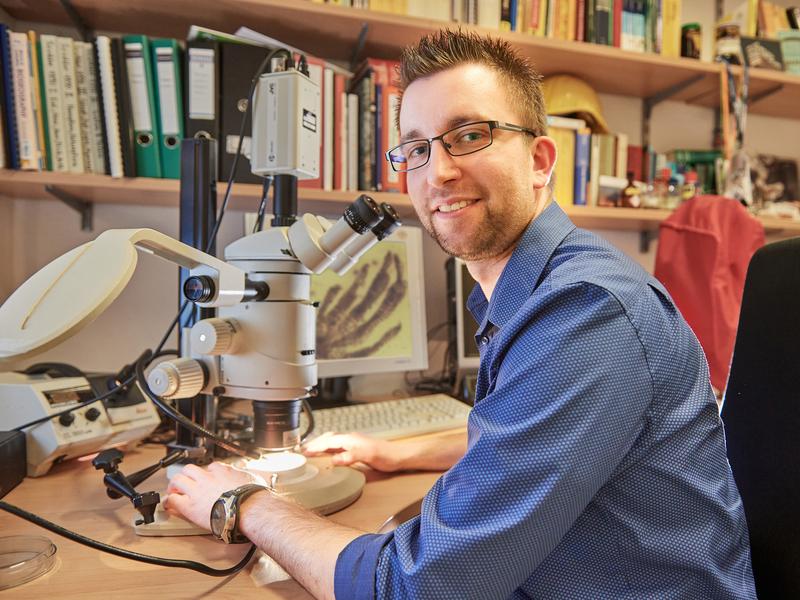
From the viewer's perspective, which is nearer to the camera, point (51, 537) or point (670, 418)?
point (670, 418)

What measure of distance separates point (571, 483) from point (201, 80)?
1.17 meters

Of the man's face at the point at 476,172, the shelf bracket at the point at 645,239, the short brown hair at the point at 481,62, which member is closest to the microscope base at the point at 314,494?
the man's face at the point at 476,172

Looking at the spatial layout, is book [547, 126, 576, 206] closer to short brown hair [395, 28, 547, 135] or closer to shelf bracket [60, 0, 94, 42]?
short brown hair [395, 28, 547, 135]

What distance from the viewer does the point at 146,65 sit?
1239mm

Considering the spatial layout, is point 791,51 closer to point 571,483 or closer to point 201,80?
point 201,80

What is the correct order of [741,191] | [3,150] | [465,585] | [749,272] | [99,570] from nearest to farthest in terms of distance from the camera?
1. [465,585]
2. [99,570]
3. [749,272]
4. [3,150]
5. [741,191]

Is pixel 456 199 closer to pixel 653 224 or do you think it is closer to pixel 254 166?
pixel 254 166

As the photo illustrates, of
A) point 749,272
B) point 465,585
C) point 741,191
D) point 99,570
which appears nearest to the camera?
point 465,585

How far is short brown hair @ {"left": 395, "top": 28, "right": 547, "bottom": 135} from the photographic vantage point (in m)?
0.90

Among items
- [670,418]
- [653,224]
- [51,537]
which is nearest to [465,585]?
[670,418]

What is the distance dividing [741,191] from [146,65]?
169 centimetres

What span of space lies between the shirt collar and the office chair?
27cm

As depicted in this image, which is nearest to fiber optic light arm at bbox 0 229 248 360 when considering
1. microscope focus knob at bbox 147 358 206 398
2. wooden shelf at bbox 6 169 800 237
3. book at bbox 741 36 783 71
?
microscope focus knob at bbox 147 358 206 398

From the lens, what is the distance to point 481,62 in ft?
2.94
